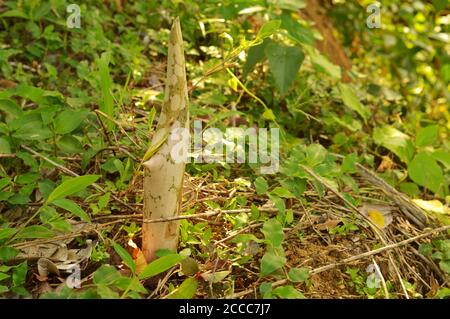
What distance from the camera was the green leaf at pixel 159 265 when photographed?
1.36 m

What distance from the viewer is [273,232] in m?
1.50

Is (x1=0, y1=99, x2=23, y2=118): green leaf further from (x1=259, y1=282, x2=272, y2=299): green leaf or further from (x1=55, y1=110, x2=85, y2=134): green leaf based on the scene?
(x1=259, y1=282, x2=272, y2=299): green leaf

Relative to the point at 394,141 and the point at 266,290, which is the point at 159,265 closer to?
the point at 266,290

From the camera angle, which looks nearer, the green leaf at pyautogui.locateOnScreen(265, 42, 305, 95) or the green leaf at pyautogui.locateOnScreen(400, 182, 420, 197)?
the green leaf at pyautogui.locateOnScreen(400, 182, 420, 197)

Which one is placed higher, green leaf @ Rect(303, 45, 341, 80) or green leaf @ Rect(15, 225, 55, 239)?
green leaf @ Rect(303, 45, 341, 80)

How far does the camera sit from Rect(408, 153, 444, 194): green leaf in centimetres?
204

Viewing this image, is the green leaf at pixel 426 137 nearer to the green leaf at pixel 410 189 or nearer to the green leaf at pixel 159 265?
the green leaf at pixel 410 189

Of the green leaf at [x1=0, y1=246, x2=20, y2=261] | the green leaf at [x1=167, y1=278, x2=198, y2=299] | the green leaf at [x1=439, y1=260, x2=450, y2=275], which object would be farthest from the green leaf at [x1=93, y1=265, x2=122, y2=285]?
the green leaf at [x1=439, y1=260, x2=450, y2=275]

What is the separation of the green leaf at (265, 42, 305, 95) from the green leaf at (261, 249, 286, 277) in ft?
2.89

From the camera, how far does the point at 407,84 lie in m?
3.03

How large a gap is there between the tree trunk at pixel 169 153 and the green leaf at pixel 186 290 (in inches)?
5.5

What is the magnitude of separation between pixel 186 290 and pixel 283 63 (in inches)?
45.3

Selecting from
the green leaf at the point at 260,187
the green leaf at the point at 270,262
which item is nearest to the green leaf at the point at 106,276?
the green leaf at the point at 270,262
